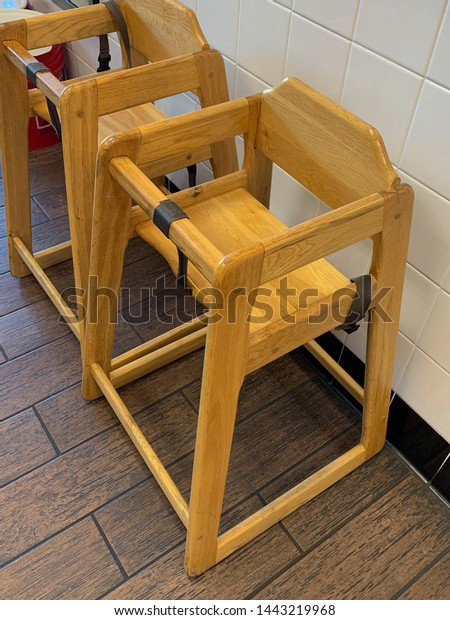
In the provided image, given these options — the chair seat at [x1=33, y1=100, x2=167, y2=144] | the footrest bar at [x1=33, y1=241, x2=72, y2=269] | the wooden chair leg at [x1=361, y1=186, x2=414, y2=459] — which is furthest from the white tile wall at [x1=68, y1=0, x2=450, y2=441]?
the footrest bar at [x1=33, y1=241, x2=72, y2=269]

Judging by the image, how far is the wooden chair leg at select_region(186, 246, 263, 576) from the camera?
2.49 ft

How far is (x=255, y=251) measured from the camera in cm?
74

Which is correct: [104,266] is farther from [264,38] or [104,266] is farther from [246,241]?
[264,38]

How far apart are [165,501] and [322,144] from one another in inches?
31.1

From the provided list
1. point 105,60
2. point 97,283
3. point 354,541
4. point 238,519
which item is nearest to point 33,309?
point 97,283

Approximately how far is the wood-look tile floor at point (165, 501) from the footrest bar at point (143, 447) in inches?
2.9

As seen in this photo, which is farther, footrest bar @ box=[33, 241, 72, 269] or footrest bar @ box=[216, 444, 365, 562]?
footrest bar @ box=[33, 241, 72, 269]

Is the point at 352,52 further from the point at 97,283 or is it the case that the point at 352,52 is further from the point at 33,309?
the point at 33,309

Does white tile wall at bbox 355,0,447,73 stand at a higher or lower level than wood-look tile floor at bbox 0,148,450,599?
higher

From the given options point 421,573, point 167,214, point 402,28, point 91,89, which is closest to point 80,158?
point 91,89

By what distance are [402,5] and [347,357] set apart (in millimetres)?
784

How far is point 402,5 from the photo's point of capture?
90 centimetres

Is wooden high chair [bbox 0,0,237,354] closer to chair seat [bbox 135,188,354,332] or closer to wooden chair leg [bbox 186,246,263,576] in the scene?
chair seat [bbox 135,188,354,332]

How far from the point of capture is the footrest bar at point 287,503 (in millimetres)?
1126
